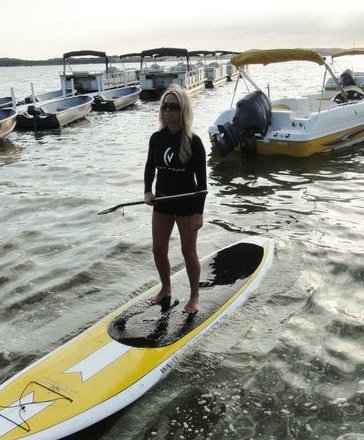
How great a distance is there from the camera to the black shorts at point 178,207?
434cm

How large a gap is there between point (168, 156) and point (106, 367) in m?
1.90

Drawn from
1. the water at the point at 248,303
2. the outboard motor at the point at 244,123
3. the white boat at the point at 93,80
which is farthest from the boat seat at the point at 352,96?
the white boat at the point at 93,80

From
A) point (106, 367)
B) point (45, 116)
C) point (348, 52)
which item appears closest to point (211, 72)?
point (348, 52)

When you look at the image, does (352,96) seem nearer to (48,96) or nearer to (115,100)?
(115,100)

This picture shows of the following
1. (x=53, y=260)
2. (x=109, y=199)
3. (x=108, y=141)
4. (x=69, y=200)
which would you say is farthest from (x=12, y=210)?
(x=108, y=141)

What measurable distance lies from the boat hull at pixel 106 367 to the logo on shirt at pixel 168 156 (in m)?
1.54

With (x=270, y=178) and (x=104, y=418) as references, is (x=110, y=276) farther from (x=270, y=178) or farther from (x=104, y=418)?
(x=270, y=178)

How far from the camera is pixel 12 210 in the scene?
375 inches

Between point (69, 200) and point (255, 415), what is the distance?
7.25 metres

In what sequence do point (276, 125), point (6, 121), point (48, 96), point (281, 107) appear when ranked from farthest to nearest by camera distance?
point (48, 96), point (6, 121), point (281, 107), point (276, 125)

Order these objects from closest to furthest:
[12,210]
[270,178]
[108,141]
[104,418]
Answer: [104,418], [12,210], [270,178], [108,141]

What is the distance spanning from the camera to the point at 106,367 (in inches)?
153

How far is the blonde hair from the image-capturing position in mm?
4062

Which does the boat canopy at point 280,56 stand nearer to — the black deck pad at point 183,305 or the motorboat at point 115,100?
the black deck pad at point 183,305
